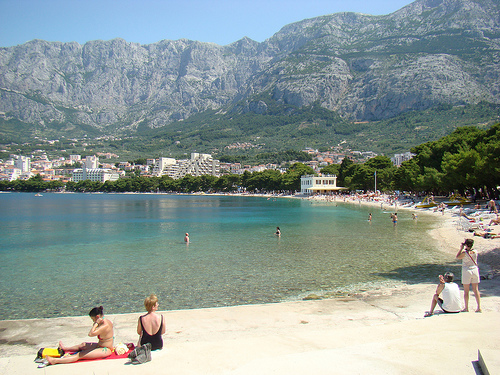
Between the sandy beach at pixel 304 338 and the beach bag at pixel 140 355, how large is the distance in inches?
5.1

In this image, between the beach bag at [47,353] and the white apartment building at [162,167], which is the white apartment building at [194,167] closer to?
the white apartment building at [162,167]

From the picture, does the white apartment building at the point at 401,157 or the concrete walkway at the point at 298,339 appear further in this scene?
the white apartment building at the point at 401,157

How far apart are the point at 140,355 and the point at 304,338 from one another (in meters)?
3.38

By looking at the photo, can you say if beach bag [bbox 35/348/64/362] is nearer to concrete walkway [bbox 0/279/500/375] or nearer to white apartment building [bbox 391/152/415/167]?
concrete walkway [bbox 0/279/500/375]

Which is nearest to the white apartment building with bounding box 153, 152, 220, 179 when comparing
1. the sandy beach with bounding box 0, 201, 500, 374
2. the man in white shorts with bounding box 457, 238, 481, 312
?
the sandy beach with bounding box 0, 201, 500, 374

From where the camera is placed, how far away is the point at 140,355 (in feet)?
21.0

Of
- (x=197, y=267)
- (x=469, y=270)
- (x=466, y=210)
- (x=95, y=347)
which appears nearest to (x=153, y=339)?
(x=95, y=347)

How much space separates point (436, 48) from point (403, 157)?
3050 inches

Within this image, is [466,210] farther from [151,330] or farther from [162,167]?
[162,167]

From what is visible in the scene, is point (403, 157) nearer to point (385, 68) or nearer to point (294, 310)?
point (385, 68)

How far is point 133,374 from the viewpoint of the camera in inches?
234

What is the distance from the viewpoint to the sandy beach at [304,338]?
595cm

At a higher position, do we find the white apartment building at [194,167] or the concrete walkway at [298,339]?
the white apartment building at [194,167]

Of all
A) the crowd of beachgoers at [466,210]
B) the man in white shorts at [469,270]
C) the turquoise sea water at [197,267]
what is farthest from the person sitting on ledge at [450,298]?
the crowd of beachgoers at [466,210]
